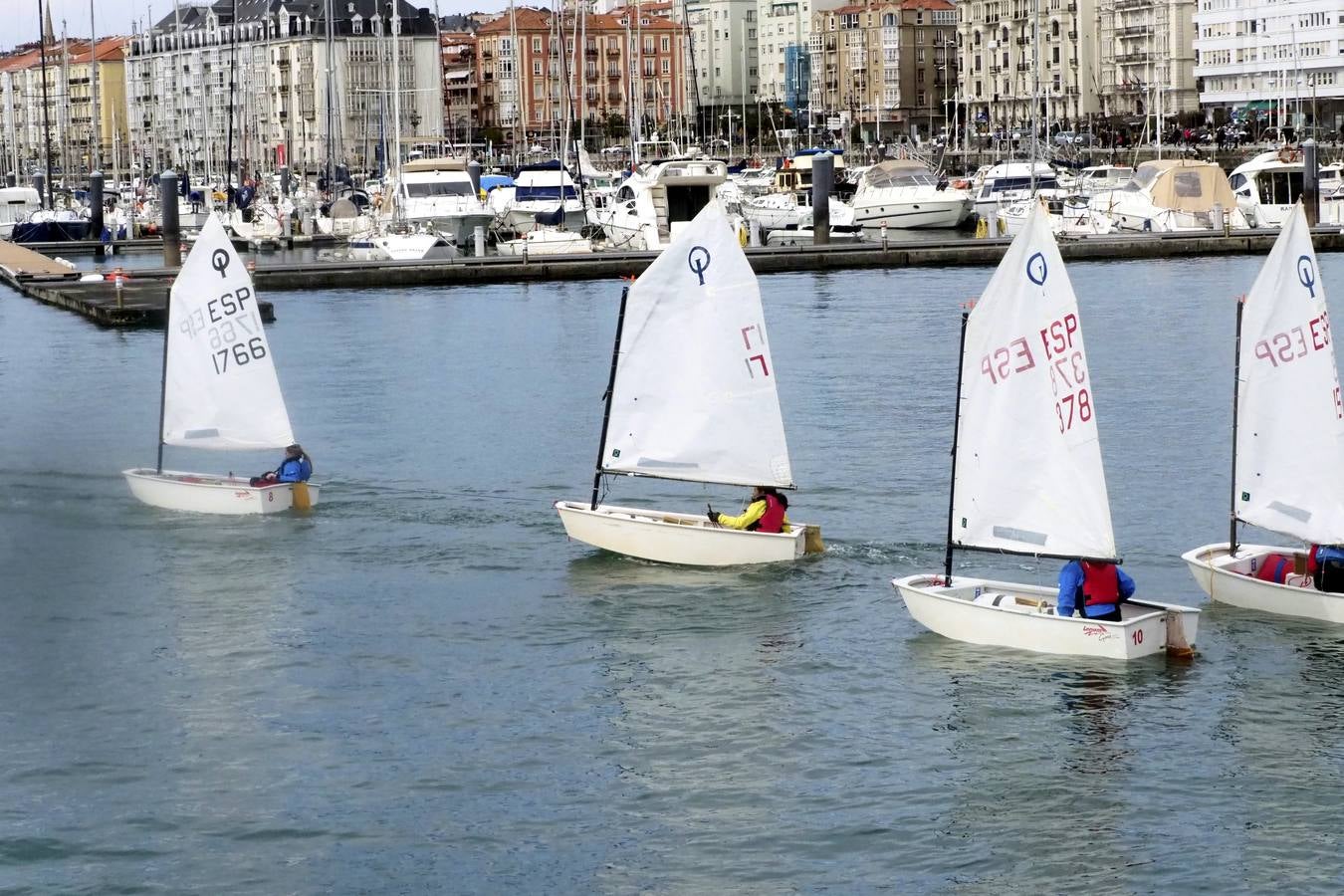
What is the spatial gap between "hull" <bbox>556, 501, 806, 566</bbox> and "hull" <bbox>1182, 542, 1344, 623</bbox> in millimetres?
5024

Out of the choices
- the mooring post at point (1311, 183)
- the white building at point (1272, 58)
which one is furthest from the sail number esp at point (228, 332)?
the white building at point (1272, 58)

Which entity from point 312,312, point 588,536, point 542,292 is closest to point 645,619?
point 588,536

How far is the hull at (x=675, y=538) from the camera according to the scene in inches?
1049

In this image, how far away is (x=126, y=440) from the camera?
39750 mm

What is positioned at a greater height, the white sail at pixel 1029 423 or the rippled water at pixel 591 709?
the white sail at pixel 1029 423

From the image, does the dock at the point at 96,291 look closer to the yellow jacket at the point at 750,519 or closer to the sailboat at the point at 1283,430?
the yellow jacket at the point at 750,519

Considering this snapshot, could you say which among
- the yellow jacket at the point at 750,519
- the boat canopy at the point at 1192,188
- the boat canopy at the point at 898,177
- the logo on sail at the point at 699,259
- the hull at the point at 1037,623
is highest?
the boat canopy at the point at 898,177

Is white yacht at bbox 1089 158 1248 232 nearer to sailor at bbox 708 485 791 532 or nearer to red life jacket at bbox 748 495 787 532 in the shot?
sailor at bbox 708 485 791 532

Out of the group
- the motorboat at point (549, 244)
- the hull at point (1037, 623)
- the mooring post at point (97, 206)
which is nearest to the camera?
the hull at point (1037, 623)

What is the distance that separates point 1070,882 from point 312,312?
169ft

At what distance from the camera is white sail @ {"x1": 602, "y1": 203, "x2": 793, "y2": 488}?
90.0 feet

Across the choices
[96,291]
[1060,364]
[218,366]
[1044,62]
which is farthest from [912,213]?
[1044,62]

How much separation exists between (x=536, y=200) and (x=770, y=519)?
6795cm

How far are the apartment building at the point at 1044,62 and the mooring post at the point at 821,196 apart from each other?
328ft
